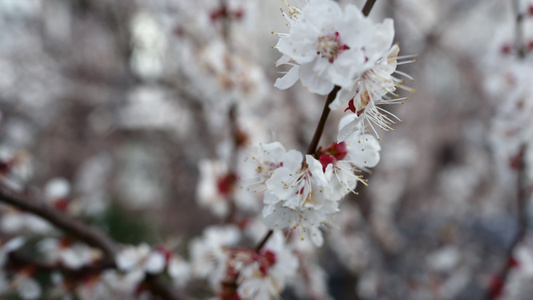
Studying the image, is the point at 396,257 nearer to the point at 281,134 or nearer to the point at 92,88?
the point at 281,134

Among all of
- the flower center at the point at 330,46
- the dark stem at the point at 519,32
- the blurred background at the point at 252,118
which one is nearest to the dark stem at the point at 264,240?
the flower center at the point at 330,46

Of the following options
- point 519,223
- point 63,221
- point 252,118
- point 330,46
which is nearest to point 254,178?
point 330,46

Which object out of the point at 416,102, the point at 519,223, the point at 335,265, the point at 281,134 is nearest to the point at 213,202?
the point at 519,223

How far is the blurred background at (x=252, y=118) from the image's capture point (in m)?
1.65

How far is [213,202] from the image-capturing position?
1645mm

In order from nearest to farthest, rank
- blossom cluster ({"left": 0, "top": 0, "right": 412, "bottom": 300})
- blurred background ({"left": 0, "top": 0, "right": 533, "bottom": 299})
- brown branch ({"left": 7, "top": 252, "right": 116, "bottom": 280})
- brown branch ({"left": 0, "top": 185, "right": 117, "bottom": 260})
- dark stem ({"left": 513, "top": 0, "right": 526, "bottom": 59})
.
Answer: blossom cluster ({"left": 0, "top": 0, "right": 412, "bottom": 300}) < brown branch ({"left": 0, "top": 185, "right": 117, "bottom": 260}) < brown branch ({"left": 7, "top": 252, "right": 116, "bottom": 280}) < dark stem ({"left": 513, "top": 0, "right": 526, "bottom": 59}) < blurred background ({"left": 0, "top": 0, "right": 533, "bottom": 299})

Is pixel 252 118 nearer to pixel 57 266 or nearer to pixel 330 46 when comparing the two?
pixel 57 266

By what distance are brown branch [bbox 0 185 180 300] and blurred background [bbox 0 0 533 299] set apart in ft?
0.62

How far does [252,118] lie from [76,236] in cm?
96

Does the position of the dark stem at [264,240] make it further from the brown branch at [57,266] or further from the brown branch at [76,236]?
the brown branch at [57,266]

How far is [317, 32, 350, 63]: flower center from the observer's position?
604 millimetres

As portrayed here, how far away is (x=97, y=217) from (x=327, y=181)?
362 cm

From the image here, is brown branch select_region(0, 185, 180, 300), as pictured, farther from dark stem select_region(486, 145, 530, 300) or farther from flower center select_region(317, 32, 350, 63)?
dark stem select_region(486, 145, 530, 300)

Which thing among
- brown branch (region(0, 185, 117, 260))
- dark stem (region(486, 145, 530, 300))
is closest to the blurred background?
dark stem (region(486, 145, 530, 300))
